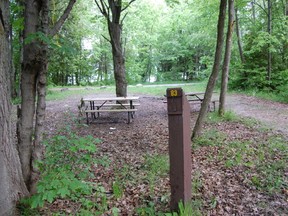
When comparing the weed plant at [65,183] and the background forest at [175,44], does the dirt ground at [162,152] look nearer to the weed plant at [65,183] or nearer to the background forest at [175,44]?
the weed plant at [65,183]

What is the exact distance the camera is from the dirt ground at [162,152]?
3463 millimetres

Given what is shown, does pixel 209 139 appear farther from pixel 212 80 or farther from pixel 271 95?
pixel 271 95

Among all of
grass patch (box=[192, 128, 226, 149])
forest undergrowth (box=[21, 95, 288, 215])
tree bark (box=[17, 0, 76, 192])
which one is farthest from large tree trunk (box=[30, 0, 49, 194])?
grass patch (box=[192, 128, 226, 149])

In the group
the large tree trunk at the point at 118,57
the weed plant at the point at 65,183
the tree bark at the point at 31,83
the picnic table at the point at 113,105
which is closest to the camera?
the weed plant at the point at 65,183

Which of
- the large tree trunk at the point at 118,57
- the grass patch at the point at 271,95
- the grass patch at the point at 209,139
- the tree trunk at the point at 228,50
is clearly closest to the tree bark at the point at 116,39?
the large tree trunk at the point at 118,57

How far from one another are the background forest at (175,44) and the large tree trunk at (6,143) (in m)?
6.61

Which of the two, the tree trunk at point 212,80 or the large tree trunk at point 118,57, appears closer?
the tree trunk at point 212,80

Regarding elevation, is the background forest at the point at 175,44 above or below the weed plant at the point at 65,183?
above

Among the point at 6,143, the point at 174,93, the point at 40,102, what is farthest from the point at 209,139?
the point at 6,143

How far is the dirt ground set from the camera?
346 cm

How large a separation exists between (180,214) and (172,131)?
923 mm

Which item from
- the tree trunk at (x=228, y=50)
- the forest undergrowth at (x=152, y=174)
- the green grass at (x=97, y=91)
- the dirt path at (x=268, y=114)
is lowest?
the forest undergrowth at (x=152, y=174)

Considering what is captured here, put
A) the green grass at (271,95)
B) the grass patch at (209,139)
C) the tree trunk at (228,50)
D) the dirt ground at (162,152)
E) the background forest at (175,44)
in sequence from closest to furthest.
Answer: the dirt ground at (162,152) < the grass patch at (209,139) < the tree trunk at (228,50) < the green grass at (271,95) < the background forest at (175,44)

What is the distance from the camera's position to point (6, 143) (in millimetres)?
2588
